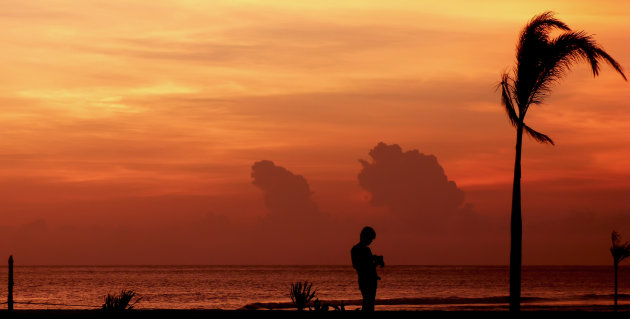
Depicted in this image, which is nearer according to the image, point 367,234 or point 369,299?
point 367,234

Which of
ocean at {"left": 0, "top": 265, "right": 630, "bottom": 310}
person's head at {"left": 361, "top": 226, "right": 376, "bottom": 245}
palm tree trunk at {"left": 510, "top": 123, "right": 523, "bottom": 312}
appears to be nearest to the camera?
person's head at {"left": 361, "top": 226, "right": 376, "bottom": 245}

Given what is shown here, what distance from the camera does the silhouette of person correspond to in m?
15.8

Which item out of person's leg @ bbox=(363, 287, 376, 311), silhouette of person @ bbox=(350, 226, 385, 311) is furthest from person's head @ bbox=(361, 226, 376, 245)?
person's leg @ bbox=(363, 287, 376, 311)

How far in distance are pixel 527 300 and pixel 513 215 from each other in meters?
49.1

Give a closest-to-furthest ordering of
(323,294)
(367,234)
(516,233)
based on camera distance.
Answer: (367,234) → (516,233) → (323,294)

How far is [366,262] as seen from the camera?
1584 centimetres

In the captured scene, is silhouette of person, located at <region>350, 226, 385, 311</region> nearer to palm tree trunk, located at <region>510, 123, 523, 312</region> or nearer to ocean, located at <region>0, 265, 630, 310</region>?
palm tree trunk, located at <region>510, 123, 523, 312</region>

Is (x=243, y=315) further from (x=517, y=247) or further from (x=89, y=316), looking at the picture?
(x=517, y=247)

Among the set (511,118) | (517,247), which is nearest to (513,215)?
(517,247)

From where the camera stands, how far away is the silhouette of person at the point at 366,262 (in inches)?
623

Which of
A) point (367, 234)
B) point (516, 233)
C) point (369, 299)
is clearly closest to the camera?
point (367, 234)

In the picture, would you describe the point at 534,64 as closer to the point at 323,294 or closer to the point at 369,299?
the point at 369,299

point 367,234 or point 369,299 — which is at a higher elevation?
point 367,234

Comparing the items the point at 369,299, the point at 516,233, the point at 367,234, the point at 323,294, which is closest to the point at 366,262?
the point at 367,234
